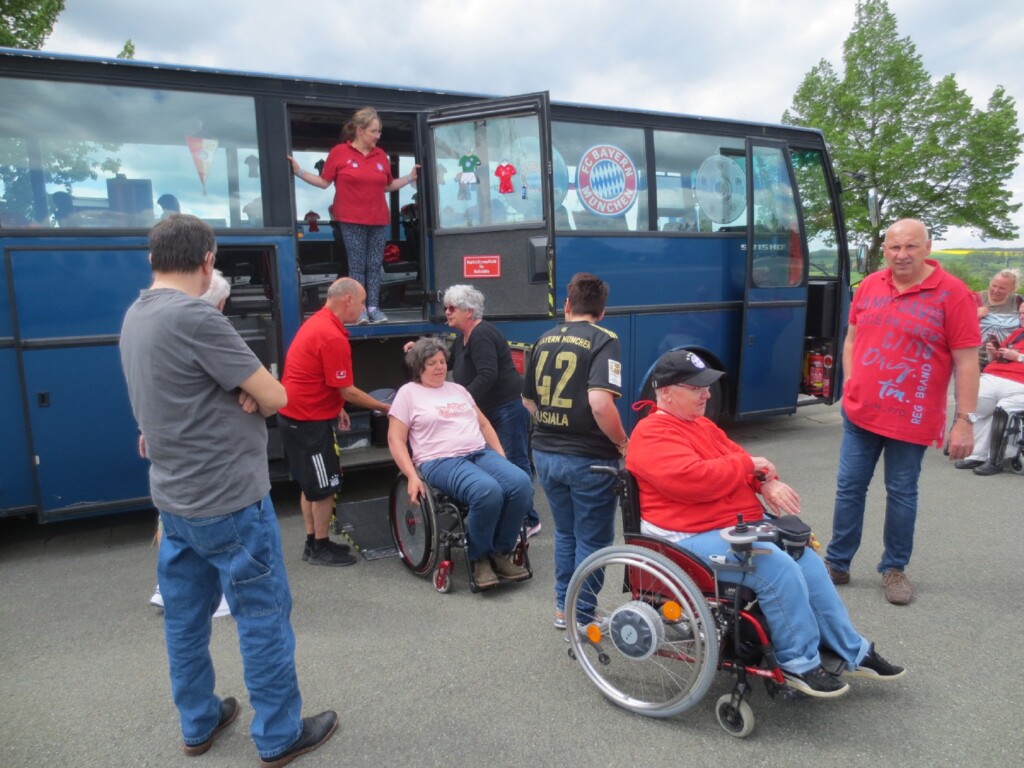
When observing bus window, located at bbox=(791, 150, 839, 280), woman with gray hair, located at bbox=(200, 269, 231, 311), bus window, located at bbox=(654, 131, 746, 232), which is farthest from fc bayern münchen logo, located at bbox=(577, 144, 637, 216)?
woman with gray hair, located at bbox=(200, 269, 231, 311)

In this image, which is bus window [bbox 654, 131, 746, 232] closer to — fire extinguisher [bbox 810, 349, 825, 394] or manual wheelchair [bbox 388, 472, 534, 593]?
fire extinguisher [bbox 810, 349, 825, 394]

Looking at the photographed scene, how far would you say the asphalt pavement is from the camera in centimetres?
257

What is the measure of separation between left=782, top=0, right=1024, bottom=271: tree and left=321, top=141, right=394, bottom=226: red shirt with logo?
1738 centimetres

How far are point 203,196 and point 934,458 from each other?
635 cm

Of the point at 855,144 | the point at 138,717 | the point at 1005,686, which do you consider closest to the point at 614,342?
the point at 1005,686

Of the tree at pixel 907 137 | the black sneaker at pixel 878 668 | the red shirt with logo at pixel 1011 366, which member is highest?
the tree at pixel 907 137

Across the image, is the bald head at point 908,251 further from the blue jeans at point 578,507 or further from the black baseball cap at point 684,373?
the blue jeans at point 578,507

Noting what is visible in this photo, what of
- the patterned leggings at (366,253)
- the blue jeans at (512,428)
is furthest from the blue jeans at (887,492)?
the patterned leggings at (366,253)

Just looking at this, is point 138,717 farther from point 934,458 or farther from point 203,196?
point 934,458

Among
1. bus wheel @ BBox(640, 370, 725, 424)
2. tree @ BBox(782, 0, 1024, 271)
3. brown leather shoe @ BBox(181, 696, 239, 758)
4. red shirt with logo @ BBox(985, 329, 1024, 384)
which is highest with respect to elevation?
tree @ BBox(782, 0, 1024, 271)

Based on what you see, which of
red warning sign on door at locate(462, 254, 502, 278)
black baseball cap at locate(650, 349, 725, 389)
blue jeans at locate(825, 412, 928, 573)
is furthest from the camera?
red warning sign on door at locate(462, 254, 502, 278)

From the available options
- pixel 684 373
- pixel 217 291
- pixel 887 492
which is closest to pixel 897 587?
pixel 887 492

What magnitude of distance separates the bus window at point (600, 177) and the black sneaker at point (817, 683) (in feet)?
13.1

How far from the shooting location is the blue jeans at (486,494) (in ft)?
12.3
